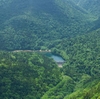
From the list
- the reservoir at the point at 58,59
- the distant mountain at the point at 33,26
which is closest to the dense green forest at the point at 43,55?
the distant mountain at the point at 33,26

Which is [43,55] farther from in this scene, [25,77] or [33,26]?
[33,26]

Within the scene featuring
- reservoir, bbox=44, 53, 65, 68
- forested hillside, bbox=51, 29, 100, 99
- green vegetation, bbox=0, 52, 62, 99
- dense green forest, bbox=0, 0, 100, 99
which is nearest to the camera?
green vegetation, bbox=0, 52, 62, 99

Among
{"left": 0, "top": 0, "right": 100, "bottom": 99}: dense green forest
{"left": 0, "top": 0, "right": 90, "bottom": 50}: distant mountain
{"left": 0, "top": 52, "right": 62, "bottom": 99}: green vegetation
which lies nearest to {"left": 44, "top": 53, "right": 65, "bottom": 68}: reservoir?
{"left": 0, "top": 0, "right": 100, "bottom": 99}: dense green forest

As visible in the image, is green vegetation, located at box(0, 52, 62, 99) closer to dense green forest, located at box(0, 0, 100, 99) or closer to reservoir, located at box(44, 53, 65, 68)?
dense green forest, located at box(0, 0, 100, 99)

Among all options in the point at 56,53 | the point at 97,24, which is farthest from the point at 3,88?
the point at 97,24

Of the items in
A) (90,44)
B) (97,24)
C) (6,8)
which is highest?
(90,44)

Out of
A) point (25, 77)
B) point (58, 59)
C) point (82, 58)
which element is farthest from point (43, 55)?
point (25, 77)

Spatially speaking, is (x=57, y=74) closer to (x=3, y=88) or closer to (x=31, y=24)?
Result: (x=3, y=88)

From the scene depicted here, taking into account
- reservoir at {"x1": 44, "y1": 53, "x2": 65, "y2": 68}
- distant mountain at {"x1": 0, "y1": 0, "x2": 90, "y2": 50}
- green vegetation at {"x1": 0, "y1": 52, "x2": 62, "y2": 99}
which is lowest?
distant mountain at {"x1": 0, "y1": 0, "x2": 90, "y2": 50}
